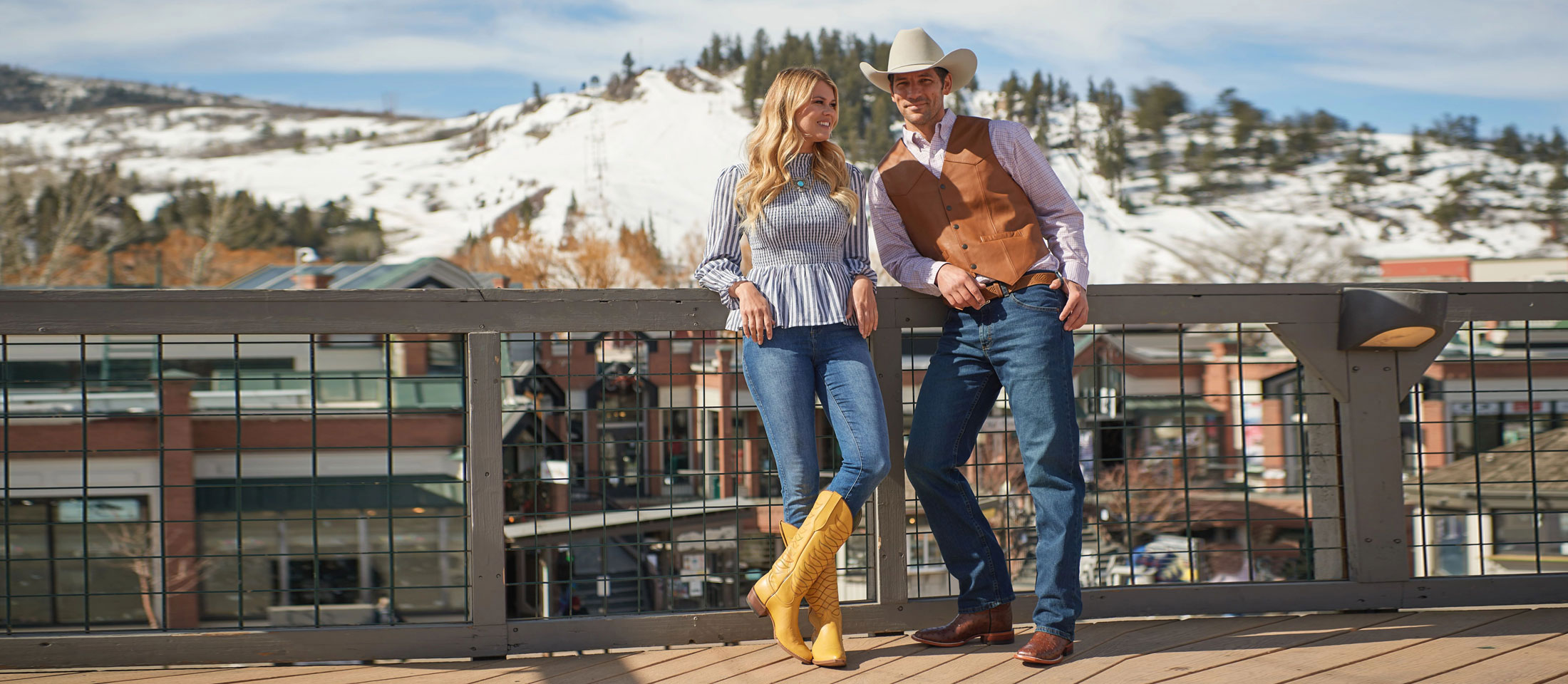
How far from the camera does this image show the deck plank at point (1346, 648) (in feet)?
7.32

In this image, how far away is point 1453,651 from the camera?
7.88ft

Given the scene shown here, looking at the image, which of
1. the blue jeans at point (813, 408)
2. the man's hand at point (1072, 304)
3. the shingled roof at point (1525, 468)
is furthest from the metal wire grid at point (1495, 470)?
the blue jeans at point (813, 408)

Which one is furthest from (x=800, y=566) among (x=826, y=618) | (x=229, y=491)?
(x=229, y=491)

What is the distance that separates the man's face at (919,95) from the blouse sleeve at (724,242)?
40cm

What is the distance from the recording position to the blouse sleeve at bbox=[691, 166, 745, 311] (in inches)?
93.9

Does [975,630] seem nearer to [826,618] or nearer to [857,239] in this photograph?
[826,618]

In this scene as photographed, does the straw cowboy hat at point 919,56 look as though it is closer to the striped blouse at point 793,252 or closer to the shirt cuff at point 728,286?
the striped blouse at point 793,252

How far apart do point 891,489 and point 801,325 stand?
543 mm

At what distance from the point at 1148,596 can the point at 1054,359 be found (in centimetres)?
78

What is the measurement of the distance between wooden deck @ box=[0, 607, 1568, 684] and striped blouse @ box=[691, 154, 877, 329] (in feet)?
2.39

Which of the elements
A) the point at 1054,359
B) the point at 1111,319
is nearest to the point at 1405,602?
the point at 1111,319

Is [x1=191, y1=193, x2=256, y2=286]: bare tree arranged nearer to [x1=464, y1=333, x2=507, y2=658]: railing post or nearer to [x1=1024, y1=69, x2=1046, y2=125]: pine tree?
[x1=464, y1=333, x2=507, y2=658]: railing post

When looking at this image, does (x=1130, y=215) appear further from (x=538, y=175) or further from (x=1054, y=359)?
(x=1054, y=359)

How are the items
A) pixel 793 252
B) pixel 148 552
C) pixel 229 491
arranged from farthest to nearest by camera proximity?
pixel 148 552
pixel 229 491
pixel 793 252
